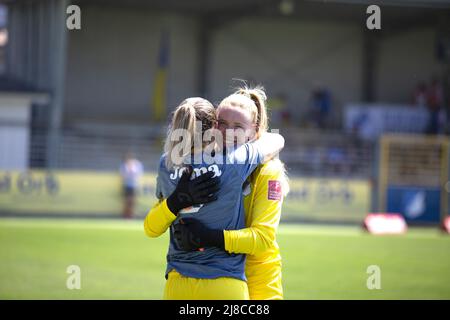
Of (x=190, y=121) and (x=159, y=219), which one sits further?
(x=159, y=219)

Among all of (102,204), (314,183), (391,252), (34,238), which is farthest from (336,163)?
(34,238)

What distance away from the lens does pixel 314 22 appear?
38.9 meters

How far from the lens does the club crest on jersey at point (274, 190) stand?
447 cm

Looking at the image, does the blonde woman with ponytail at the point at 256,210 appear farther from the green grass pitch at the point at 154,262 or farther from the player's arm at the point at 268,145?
the green grass pitch at the point at 154,262

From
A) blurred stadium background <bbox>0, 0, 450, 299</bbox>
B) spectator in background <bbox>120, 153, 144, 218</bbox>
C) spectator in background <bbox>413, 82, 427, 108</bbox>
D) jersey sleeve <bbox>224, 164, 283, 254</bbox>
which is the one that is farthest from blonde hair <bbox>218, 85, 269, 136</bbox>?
spectator in background <bbox>413, 82, 427, 108</bbox>

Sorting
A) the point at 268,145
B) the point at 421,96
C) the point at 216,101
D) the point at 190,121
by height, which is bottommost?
the point at 268,145

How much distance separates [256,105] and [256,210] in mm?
660

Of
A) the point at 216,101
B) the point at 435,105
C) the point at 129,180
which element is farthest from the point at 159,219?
the point at 435,105

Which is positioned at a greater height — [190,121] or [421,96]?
[421,96]

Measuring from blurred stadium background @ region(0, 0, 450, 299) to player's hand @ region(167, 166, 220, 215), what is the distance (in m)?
5.07

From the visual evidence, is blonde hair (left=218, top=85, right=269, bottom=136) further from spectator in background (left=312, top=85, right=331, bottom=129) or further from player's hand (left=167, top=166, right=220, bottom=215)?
spectator in background (left=312, top=85, right=331, bottom=129)

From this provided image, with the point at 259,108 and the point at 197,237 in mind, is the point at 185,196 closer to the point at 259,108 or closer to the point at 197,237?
the point at 197,237

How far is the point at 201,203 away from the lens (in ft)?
14.1

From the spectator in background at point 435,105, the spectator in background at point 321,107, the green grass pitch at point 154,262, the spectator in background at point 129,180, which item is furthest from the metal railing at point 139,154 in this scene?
the spectator in background at point 321,107
